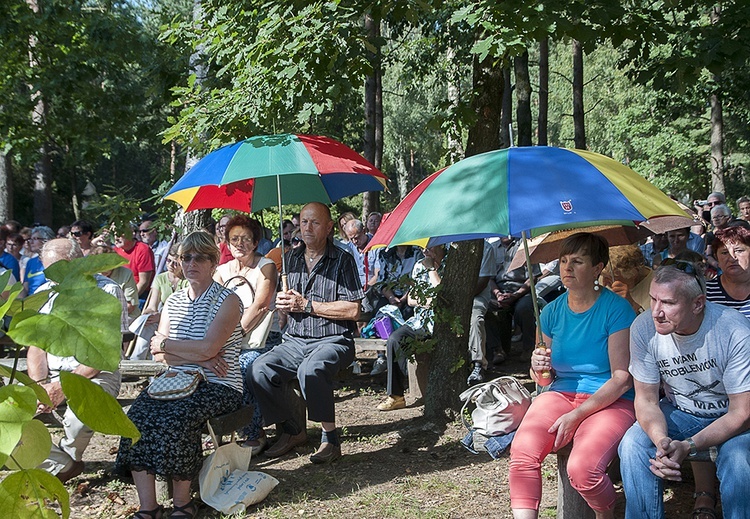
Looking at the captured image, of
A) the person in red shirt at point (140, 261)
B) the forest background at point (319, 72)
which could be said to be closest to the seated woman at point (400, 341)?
the forest background at point (319, 72)

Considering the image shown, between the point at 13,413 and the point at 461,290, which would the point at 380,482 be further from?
the point at 13,413

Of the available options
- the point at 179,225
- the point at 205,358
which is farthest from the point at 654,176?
the point at 205,358

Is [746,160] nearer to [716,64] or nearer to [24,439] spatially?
[716,64]

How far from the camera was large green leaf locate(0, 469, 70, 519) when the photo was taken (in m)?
0.93

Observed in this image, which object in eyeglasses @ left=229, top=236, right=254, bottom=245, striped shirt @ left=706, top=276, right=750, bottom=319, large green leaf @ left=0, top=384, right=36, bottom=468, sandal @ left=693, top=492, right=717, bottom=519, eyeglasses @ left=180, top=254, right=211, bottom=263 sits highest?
eyeglasses @ left=229, top=236, right=254, bottom=245

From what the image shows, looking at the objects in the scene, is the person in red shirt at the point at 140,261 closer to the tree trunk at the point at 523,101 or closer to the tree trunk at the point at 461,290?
the tree trunk at the point at 461,290

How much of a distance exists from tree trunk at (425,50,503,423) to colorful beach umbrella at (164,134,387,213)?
0.90 m

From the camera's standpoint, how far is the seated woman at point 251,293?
6.13 metres

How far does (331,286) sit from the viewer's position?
6.00 metres

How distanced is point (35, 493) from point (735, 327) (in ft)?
11.4

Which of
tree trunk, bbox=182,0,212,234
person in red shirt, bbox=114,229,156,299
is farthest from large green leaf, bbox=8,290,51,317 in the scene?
person in red shirt, bbox=114,229,156,299

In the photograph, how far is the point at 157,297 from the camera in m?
8.05

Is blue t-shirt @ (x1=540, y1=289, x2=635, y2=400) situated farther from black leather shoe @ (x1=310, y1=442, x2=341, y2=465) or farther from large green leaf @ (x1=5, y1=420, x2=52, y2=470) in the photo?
large green leaf @ (x1=5, y1=420, x2=52, y2=470)

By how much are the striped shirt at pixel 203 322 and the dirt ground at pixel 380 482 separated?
0.83 metres
